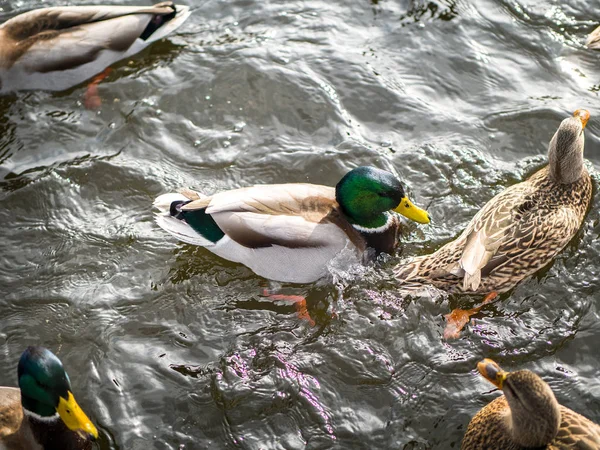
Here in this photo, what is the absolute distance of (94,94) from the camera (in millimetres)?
6703

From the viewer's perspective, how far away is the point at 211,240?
529 cm

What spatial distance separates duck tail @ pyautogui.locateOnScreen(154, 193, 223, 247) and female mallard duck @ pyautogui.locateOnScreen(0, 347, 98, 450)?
1471 millimetres

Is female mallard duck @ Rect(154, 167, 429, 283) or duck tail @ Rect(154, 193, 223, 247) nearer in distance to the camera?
female mallard duck @ Rect(154, 167, 429, 283)

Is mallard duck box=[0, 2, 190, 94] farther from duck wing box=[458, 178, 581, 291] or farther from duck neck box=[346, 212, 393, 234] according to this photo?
duck wing box=[458, 178, 581, 291]

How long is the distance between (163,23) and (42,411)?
13.4ft

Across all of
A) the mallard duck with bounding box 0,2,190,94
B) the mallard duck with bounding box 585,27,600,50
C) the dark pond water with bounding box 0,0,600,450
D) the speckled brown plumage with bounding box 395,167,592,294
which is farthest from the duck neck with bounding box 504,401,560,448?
the mallard duck with bounding box 0,2,190,94

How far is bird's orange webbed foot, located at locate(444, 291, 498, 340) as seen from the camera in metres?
5.03

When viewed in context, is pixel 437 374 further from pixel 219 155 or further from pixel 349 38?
pixel 349 38

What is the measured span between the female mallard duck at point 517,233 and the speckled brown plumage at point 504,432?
934mm

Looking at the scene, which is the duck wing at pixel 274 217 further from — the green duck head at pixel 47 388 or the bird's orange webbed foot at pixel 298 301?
the green duck head at pixel 47 388

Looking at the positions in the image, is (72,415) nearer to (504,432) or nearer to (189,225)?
(189,225)

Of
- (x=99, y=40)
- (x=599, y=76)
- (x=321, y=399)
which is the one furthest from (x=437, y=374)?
(x=99, y=40)

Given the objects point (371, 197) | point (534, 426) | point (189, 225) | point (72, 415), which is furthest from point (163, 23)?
point (534, 426)

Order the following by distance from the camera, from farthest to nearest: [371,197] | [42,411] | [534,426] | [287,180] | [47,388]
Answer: [287,180], [371,197], [42,411], [47,388], [534,426]
